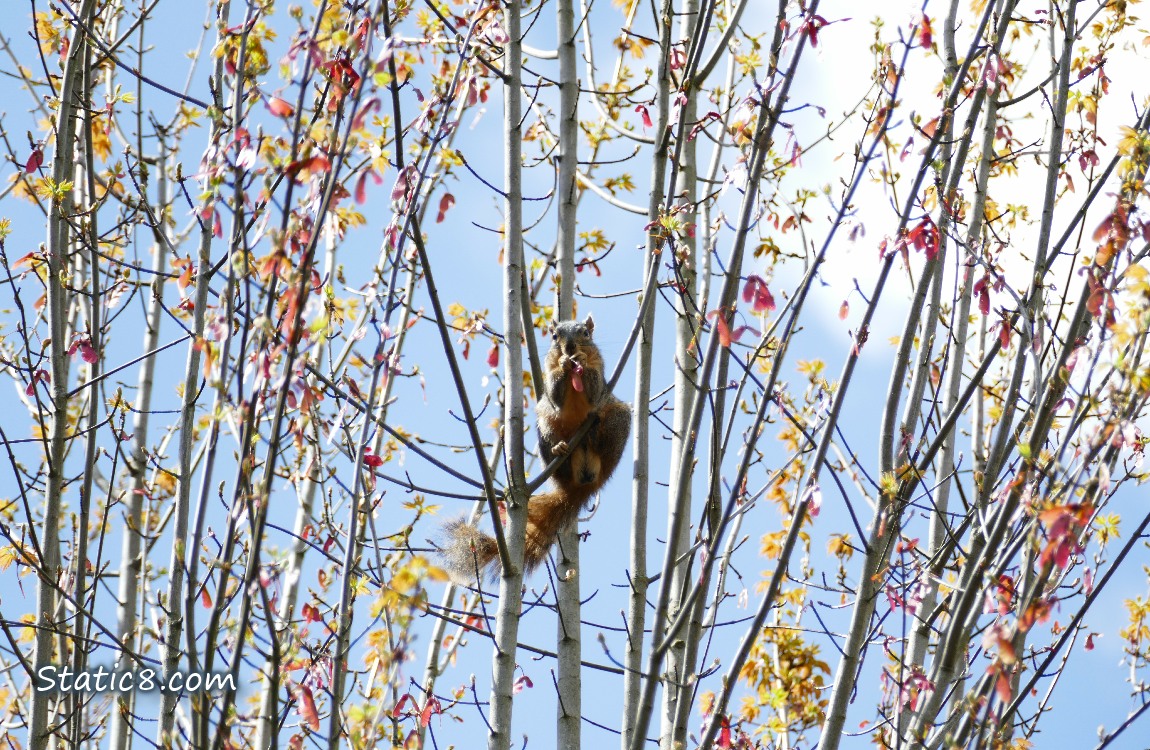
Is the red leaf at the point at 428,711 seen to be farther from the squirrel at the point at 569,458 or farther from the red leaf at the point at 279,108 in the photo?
the red leaf at the point at 279,108

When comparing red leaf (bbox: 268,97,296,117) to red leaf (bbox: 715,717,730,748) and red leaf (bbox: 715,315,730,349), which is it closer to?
red leaf (bbox: 715,315,730,349)

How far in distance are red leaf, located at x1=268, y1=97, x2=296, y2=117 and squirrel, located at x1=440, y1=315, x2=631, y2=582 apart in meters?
2.66

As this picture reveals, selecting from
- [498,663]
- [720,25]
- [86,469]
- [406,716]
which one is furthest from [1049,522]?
[720,25]

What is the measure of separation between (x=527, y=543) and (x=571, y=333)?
1.12 meters

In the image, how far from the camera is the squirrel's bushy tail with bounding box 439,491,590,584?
18.5 ft

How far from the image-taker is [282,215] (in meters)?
2.58

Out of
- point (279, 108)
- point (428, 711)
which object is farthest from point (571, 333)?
point (279, 108)

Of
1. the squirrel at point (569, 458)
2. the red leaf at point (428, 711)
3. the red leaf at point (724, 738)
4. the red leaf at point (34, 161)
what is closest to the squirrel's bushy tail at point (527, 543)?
the squirrel at point (569, 458)

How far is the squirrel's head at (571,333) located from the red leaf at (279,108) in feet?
8.01

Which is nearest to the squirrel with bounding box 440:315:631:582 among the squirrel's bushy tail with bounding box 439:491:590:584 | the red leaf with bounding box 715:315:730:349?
the squirrel's bushy tail with bounding box 439:491:590:584

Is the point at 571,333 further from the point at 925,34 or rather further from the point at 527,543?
the point at 925,34

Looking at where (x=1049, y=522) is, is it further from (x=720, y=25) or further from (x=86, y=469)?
(x=720, y=25)

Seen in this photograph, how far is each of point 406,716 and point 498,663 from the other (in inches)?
28.5

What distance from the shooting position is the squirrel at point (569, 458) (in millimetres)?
5680
